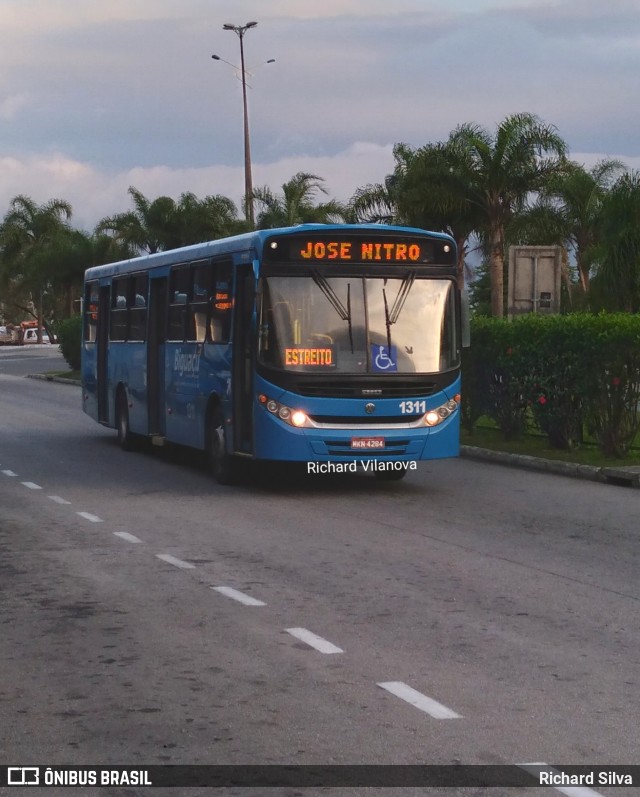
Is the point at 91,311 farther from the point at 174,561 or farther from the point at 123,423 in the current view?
the point at 174,561

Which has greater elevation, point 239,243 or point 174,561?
point 239,243

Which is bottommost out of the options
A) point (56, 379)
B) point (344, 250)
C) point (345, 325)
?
point (56, 379)

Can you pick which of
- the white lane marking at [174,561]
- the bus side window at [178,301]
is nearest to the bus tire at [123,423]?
the bus side window at [178,301]

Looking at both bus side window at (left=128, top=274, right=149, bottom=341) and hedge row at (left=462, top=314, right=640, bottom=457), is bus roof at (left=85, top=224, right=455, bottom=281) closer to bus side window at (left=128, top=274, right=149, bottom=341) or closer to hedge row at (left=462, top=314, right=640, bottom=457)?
bus side window at (left=128, top=274, right=149, bottom=341)

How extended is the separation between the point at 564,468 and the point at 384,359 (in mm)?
4127

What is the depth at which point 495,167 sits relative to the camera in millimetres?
45406

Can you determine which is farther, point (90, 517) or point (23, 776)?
point (90, 517)

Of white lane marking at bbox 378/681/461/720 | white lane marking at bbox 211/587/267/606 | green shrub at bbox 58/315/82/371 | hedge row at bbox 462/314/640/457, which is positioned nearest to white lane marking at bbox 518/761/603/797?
white lane marking at bbox 378/681/461/720

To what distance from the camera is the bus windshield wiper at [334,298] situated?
16312 millimetres

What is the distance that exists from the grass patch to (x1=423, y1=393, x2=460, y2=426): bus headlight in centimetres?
308

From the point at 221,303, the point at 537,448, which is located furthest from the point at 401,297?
the point at 537,448

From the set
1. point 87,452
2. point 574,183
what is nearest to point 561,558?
point 87,452

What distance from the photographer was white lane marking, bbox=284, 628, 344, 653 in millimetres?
8414

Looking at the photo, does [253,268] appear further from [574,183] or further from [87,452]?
[574,183]
